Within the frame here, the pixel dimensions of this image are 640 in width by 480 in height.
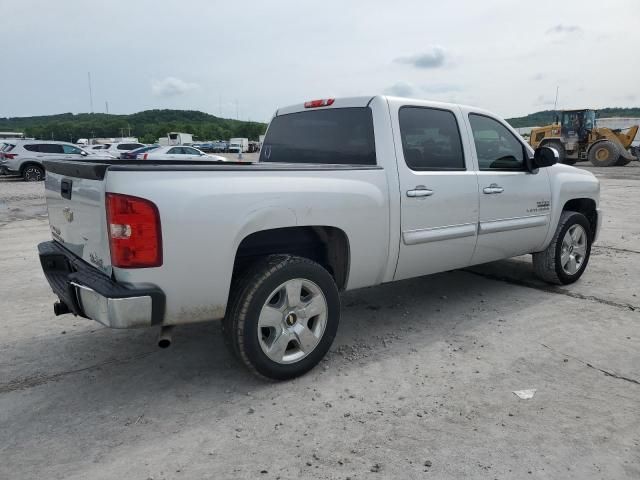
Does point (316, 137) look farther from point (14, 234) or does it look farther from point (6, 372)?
point (14, 234)

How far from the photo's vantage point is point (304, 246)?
3566 mm

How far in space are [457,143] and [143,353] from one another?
3009mm

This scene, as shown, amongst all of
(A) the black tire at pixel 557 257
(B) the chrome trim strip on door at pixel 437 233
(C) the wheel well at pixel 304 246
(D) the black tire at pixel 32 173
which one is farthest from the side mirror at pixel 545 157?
(D) the black tire at pixel 32 173

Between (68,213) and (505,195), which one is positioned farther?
(505,195)

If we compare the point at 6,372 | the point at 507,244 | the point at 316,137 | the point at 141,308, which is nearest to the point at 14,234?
the point at 6,372

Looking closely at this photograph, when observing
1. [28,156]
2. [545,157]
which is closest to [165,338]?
[545,157]

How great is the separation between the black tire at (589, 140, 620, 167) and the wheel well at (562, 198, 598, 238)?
21.3m

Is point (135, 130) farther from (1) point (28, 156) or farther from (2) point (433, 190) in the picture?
(2) point (433, 190)

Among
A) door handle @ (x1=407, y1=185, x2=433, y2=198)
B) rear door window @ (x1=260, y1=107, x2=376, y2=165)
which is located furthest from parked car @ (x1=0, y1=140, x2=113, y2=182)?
door handle @ (x1=407, y1=185, x2=433, y2=198)

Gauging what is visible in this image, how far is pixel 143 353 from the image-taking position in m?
3.74

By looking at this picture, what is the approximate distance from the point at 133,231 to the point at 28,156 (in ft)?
67.4

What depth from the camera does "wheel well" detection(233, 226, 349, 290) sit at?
10.6 feet

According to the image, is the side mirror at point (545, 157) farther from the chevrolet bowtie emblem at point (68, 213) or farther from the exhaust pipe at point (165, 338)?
the chevrolet bowtie emblem at point (68, 213)

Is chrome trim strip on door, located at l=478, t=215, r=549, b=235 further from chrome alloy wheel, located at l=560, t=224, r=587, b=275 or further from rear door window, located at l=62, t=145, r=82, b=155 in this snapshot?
rear door window, located at l=62, t=145, r=82, b=155
